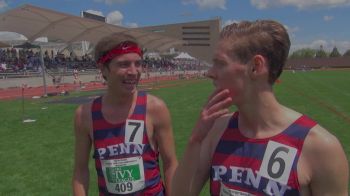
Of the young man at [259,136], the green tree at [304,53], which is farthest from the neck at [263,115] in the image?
the green tree at [304,53]

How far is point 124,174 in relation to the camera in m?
3.07

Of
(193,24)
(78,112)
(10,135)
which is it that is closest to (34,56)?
(10,135)

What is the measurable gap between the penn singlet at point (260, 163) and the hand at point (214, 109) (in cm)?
20

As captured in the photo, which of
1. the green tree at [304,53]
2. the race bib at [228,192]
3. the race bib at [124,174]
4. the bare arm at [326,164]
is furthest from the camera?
the green tree at [304,53]

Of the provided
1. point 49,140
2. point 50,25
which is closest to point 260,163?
point 49,140

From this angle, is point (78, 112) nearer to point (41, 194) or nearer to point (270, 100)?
point (270, 100)

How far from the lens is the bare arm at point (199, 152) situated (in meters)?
1.98

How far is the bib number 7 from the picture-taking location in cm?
310

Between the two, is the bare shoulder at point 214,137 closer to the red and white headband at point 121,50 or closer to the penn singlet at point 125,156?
the penn singlet at point 125,156

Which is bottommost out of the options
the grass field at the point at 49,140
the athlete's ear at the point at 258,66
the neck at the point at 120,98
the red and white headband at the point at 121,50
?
the grass field at the point at 49,140

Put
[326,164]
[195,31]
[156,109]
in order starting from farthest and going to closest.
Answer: [195,31]
[156,109]
[326,164]

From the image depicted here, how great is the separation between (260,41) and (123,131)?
140cm

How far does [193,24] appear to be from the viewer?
155 m

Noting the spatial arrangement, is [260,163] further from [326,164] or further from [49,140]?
[49,140]
